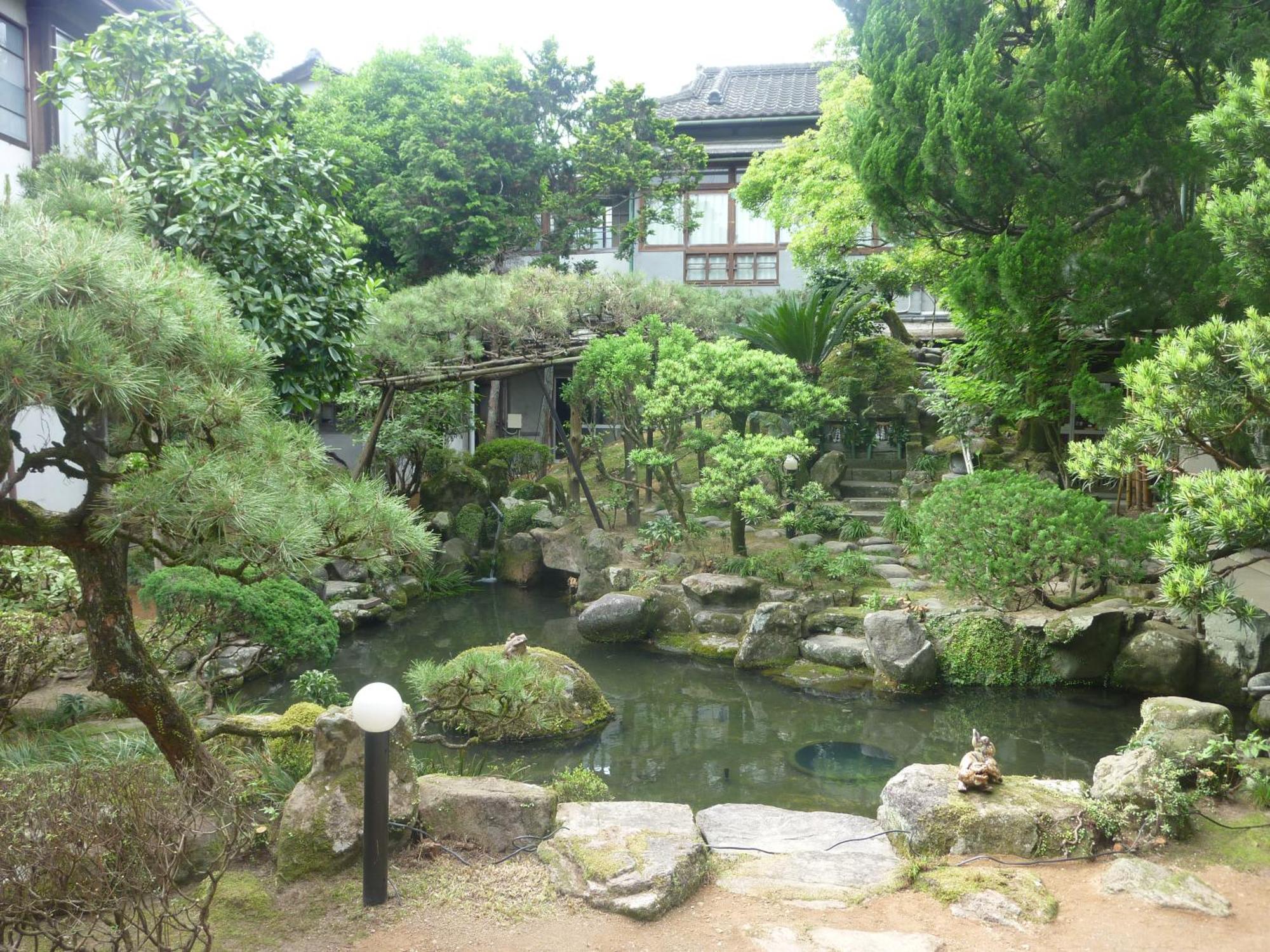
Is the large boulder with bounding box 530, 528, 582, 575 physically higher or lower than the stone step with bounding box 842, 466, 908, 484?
lower

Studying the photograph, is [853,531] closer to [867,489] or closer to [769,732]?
[867,489]

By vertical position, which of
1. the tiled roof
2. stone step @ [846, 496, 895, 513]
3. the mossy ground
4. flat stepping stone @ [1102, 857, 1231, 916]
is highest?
the tiled roof

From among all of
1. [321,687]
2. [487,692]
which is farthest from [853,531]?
[321,687]

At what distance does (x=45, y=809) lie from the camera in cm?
328

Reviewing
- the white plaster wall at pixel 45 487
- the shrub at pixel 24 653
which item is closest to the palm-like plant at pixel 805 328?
the white plaster wall at pixel 45 487

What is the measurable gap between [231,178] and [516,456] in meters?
10.2

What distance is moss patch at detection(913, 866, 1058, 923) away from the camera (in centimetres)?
409

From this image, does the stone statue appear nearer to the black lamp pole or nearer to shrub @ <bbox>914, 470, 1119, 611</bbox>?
the black lamp pole

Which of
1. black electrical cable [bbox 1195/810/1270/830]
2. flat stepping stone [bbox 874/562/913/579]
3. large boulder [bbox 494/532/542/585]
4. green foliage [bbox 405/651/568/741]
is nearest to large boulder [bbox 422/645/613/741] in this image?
green foliage [bbox 405/651/568/741]

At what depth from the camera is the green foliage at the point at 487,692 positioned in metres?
6.74

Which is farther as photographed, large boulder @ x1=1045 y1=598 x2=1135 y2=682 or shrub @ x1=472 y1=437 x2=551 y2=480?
shrub @ x1=472 y1=437 x2=551 y2=480

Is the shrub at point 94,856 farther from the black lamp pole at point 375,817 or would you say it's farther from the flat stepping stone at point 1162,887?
the flat stepping stone at point 1162,887

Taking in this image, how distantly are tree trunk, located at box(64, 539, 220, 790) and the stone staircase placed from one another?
10426 millimetres

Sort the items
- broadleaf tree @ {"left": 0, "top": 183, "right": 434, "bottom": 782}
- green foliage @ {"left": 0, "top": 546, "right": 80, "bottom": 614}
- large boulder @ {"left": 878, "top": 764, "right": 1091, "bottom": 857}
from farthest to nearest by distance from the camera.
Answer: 1. green foliage @ {"left": 0, "top": 546, "right": 80, "bottom": 614}
2. large boulder @ {"left": 878, "top": 764, "right": 1091, "bottom": 857}
3. broadleaf tree @ {"left": 0, "top": 183, "right": 434, "bottom": 782}
